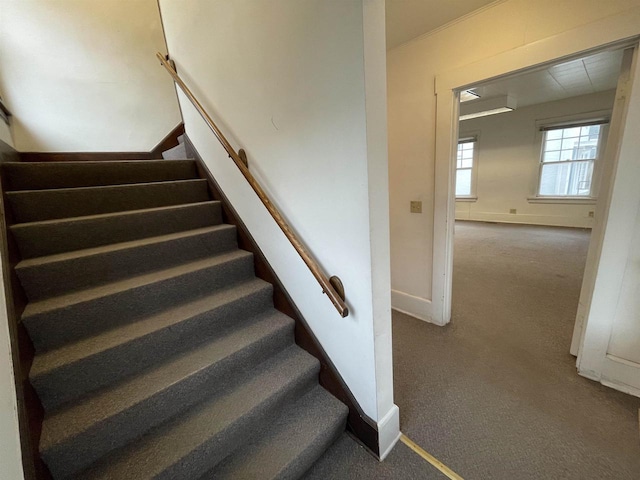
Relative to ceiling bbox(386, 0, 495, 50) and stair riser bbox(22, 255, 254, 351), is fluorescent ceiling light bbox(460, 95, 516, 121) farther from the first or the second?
stair riser bbox(22, 255, 254, 351)

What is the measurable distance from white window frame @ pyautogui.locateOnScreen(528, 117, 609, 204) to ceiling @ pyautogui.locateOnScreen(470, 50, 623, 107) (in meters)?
0.48

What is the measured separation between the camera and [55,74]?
7.84 ft

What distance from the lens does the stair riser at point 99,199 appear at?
4.93 feet

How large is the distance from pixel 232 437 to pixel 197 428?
0.16 metres

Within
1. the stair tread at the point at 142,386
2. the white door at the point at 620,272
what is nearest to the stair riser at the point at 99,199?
the stair tread at the point at 142,386

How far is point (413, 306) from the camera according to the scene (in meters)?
Result: 2.42

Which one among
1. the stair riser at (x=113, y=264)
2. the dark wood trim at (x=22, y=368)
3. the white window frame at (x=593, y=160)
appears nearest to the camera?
the dark wood trim at (x=22, y=368)

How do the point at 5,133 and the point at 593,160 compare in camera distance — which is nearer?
the point at 5,133

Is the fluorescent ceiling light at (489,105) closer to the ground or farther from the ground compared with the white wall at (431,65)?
farther from the ground

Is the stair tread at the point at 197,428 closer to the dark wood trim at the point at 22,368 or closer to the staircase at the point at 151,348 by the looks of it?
the staircase at the point at 151,348

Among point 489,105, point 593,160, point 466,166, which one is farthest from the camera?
point 466,166

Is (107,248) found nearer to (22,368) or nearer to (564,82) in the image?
(22,368)

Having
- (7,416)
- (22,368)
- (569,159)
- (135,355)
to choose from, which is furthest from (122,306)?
(569,159)

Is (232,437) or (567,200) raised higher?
(567,200)
